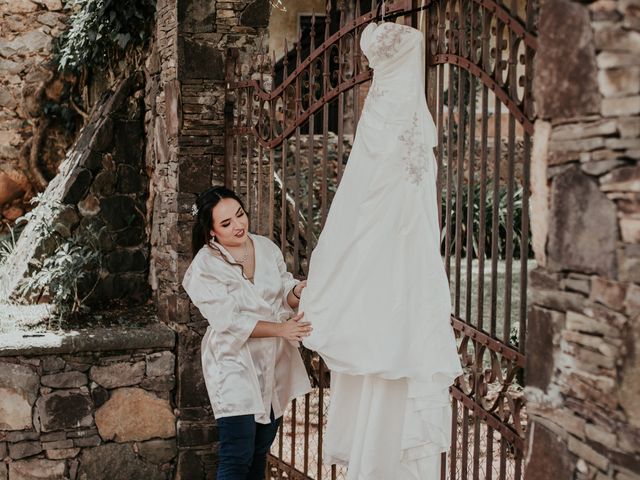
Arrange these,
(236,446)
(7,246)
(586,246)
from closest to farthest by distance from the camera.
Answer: (586,246) → (236,446) → (7,246)

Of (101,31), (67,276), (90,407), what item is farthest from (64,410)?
(101,31)

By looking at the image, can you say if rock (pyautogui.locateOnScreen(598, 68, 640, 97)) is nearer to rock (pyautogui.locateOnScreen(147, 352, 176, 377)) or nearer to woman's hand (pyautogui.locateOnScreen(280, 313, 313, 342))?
woman's hand (pyautogui.locateOnScreen(280, 313, 313, 342))

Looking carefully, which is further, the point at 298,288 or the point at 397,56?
the point at 298,288

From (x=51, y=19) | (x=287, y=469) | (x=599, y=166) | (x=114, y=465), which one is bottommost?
(x=114, y=465)

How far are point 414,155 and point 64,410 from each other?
10.0 feet

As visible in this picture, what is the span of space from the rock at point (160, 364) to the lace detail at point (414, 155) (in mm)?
2756

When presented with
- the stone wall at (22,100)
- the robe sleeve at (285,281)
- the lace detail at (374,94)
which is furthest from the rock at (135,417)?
the stone wall at (22,100)

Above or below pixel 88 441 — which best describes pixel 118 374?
above

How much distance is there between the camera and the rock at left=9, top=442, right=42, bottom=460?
5.21 m

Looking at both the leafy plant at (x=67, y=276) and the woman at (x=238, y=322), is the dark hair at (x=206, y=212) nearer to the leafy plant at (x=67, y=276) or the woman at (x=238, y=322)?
the woman at (x=238, y=322)

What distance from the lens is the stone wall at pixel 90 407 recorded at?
521cm

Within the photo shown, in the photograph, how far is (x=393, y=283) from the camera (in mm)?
3217

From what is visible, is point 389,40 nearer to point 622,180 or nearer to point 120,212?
point 622,180

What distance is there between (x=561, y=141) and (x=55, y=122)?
20.6 ft
